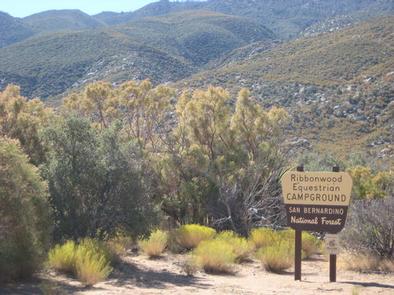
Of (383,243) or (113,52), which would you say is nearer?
(383,243)

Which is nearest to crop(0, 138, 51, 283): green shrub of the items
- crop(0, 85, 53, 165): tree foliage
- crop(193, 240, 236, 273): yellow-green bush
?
crop(193, 240, 236, 273): yellow-green bush

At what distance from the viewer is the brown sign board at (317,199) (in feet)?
40.5

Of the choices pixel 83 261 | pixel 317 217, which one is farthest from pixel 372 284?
pixel 83 261

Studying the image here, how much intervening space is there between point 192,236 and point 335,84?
149 feet

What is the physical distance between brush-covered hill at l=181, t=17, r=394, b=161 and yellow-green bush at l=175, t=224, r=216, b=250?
2873 cm

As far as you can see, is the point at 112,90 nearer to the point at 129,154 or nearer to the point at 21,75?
the point at 129,154

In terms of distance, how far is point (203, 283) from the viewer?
1218 centimetres

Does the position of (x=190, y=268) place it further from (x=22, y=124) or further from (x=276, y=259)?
(x=22, y=124)

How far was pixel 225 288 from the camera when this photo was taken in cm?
1164

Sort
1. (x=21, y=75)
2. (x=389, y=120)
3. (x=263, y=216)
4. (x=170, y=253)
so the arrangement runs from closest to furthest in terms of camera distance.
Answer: (x=170, y=253) < (x=263, y=216) < (x=389, y=120) < (x=21, y=75)

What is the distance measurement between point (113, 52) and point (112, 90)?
66.9 metres

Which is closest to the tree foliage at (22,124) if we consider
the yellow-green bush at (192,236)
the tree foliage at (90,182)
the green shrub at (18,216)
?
the tree foliage at (90,182)

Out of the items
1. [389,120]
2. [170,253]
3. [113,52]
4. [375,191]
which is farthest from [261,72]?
[170,253]

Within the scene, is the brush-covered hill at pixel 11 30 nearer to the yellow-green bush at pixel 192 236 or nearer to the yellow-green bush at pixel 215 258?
the yellow-green bush at pixel 192 236
